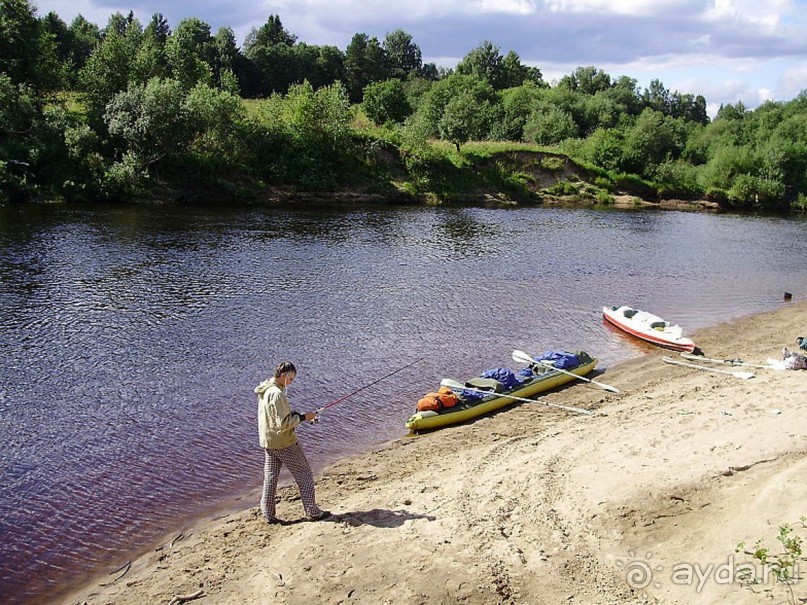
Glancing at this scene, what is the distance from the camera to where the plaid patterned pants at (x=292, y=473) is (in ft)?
37.0

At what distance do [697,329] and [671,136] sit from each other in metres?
67.7

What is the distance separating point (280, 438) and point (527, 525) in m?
4.17

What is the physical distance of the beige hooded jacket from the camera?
35.7 ft

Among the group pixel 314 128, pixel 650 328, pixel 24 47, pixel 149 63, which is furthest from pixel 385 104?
pixel 650 328

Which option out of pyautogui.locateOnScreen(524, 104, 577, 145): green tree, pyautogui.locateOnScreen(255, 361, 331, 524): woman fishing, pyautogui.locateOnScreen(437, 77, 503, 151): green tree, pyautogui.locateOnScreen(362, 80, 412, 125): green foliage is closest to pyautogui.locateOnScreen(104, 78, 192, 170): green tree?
pyautogui.locateOnScreen(437, 77, 503, 151): green tree

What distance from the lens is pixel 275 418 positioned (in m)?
10.9

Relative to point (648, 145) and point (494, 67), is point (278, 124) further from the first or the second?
point (494, 67)

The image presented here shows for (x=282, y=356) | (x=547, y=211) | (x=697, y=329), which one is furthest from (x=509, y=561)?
(x=547, y=211)

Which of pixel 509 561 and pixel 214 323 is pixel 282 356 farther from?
pixel 509 561

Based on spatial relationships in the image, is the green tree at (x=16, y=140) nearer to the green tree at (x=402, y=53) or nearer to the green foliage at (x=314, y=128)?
the green foliage at (x=314, y=128)

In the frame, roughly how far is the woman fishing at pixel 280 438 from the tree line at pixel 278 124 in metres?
44.6

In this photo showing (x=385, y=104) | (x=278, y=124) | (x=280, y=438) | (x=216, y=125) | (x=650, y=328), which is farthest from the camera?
(x=385, y=104)

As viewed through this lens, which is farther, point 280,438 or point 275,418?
point 280,438

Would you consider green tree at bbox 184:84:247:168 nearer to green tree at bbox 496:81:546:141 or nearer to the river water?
the river water
